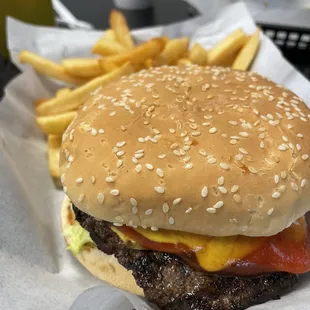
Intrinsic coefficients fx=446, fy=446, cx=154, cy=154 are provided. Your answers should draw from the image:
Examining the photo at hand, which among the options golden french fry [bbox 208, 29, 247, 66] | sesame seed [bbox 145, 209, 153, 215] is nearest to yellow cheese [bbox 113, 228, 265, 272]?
sesame seed [bbox 145, 209, 153, 215]

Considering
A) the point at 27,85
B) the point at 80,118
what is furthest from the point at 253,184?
the point at 27,85

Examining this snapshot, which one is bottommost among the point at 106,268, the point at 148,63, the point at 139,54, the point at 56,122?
the point at 106,268

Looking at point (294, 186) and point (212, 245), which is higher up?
point (294, 186)

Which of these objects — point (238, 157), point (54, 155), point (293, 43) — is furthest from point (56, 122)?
point (293, 43)

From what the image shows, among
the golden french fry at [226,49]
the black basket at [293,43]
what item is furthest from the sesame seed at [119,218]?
the black basket at [293,43]

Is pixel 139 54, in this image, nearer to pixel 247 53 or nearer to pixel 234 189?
pixel 247 53
